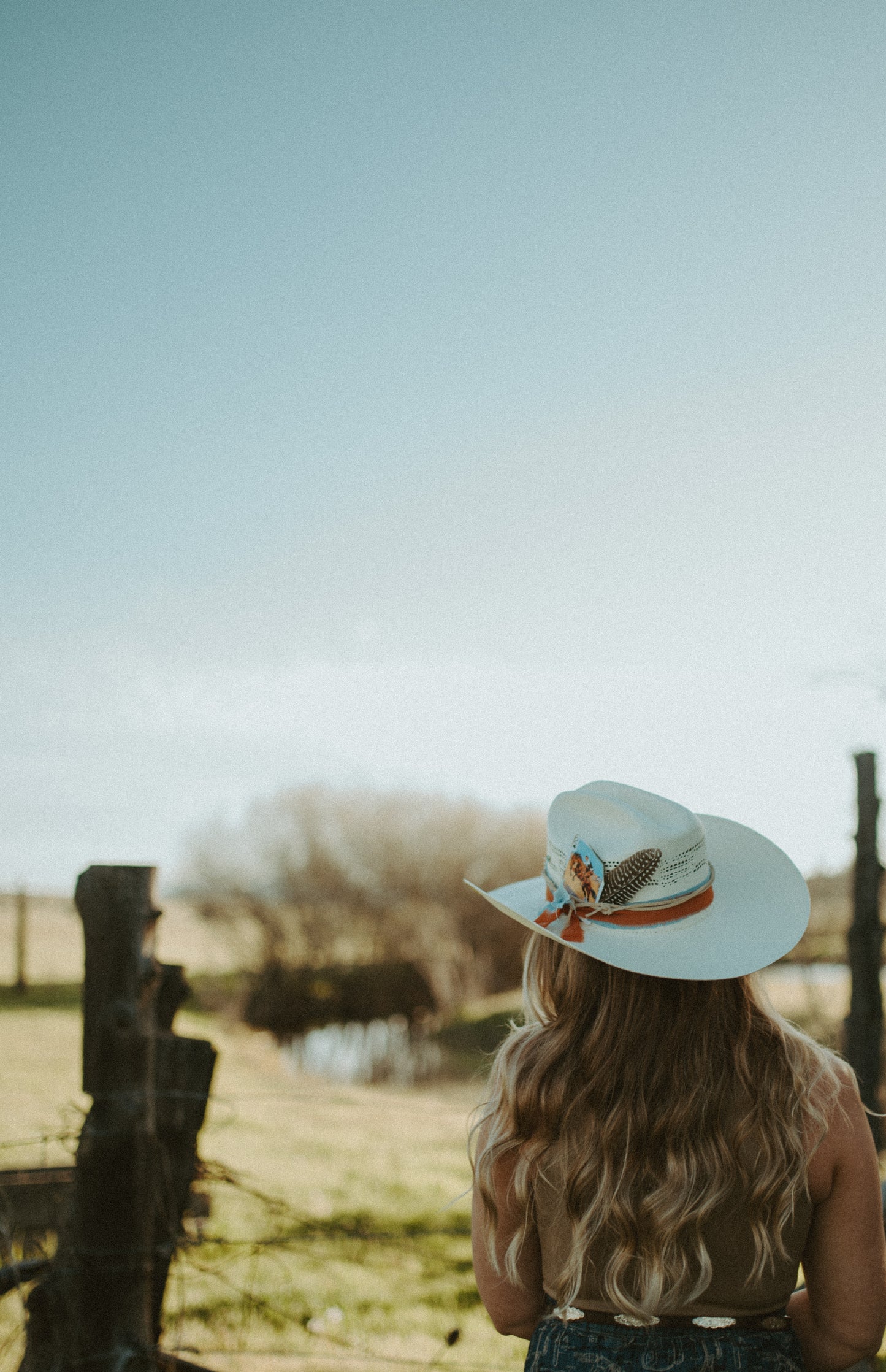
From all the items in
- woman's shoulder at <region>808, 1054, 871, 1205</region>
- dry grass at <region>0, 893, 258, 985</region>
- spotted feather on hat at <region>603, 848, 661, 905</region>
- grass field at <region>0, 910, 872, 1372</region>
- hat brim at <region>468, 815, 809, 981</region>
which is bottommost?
dry grass at <region>0, 893, 258, 985</region>

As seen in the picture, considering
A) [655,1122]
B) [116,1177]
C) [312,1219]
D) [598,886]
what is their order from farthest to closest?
[312,1219], [116,1177], [598,886], [655,1122]

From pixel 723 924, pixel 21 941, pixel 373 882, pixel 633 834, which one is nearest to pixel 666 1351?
pixel 723 924

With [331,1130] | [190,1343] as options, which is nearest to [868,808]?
[190,1343]

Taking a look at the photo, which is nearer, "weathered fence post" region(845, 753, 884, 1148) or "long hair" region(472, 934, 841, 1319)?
"long hair" region(472, 934, 841, 1319)

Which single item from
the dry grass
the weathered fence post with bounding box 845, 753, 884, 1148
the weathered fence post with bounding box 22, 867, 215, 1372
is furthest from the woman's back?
the dry grass

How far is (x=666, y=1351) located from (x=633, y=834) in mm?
775

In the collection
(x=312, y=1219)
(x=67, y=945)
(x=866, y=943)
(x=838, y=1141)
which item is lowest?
(x=67, y=945)

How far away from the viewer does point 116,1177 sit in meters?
2.43

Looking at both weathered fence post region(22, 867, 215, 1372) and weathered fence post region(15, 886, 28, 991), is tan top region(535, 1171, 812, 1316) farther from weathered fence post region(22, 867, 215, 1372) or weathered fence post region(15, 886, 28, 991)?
weathered fence post region(15, 886, 28, 991)

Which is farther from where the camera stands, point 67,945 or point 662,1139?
point 67,945

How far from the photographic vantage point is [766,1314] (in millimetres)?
1453

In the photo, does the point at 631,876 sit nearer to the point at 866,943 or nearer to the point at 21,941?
the point at 866,943

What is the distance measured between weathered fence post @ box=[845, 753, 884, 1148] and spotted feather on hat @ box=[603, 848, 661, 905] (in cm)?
346

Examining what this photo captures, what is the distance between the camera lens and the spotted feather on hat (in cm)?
149
